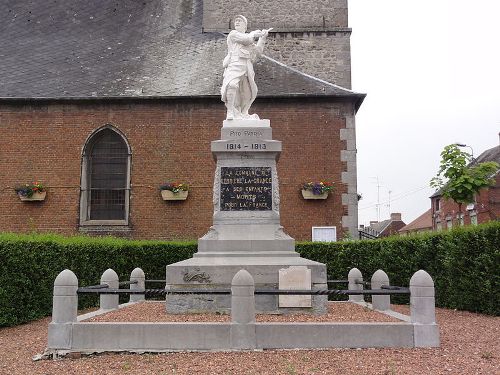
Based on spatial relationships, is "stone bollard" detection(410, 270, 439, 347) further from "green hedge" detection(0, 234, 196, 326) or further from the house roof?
the house roof

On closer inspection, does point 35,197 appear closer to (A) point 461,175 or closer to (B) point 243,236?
(B) point 243,236

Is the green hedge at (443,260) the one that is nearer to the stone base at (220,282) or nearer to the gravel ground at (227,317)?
the gravel ground at (227,317)

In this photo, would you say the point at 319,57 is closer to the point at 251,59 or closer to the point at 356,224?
the point at 356,224

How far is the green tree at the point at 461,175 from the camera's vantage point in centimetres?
1706

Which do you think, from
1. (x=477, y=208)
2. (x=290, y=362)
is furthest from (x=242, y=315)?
(x=477, y=208)

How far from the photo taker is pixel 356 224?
55.2 ft

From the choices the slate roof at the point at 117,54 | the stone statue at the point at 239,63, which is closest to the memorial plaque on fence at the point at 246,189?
the stone statue at the point at 239,63

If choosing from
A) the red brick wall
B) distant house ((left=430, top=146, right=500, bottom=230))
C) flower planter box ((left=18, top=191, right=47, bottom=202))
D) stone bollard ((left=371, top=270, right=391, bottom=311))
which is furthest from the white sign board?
distant house ((left=430, top=146, right=500, bottom=230))

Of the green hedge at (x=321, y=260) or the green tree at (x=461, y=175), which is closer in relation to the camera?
the green hedge at (x=321, y=260)

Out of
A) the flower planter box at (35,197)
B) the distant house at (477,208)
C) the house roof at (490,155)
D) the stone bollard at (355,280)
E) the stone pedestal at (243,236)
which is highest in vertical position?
the house roof at (490,155)

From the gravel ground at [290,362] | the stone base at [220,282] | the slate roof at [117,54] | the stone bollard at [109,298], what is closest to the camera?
the gravel ground at [290,362]

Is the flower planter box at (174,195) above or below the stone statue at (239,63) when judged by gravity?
below

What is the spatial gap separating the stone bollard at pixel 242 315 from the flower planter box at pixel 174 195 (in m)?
10.5

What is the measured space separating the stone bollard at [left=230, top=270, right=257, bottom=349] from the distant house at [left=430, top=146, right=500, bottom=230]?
67.8 feet
